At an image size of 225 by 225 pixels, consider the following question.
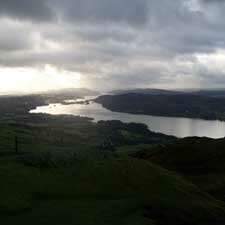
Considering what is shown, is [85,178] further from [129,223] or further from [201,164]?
[201,164]

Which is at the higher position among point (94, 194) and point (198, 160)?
point (94, 194)

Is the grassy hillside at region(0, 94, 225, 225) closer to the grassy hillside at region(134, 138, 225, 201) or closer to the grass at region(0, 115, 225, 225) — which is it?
the grass at region(0, 115, 225, 225)

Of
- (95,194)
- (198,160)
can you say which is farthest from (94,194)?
(198,160)

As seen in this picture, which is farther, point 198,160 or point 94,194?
point 198,160

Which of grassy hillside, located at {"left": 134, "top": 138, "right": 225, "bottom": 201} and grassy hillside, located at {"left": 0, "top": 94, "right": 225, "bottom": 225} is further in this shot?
grassy hillside, located at {"left": 134, "top": 138, "right": 225, "bottom": 201}

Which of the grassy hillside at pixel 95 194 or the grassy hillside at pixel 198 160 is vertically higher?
the grassy hillside at pixel 95 194

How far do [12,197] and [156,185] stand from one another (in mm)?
17485

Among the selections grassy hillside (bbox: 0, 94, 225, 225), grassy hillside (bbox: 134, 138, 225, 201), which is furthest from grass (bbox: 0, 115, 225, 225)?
grassy hillside (bbox: 134, 138, 225, 201)

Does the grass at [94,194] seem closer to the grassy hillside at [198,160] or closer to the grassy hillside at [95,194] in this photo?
the grassy hillside at [95,194]

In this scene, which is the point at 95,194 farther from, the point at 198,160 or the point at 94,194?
the point at 198,160

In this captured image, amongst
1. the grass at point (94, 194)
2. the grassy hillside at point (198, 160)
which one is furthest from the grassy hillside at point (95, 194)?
the grassy hillside at point (198, 160)

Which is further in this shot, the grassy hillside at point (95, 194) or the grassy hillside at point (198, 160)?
the grassy hillside at point (198, 160)

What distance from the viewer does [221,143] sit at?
261ft

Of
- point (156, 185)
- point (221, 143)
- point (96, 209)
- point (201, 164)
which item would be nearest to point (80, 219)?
point (96, 209)
